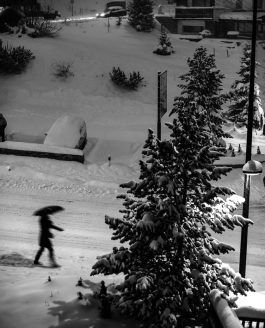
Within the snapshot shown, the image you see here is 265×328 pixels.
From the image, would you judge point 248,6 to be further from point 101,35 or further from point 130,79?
point 130,79

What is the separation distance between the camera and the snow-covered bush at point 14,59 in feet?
109

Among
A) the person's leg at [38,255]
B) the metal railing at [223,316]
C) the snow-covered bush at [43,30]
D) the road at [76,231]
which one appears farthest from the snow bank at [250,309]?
the snow-covered bush at [43,30]

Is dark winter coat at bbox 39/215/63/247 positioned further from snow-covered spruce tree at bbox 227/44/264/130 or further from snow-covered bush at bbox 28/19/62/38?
snow-covered bush at bbox 28/19/62/38

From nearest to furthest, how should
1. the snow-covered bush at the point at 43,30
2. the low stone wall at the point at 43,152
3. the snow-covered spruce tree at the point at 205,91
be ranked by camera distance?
the low stone wall at the point at 43,152
the snow-covered spruce tree at the point at 205,91
the snow-covered bush at the point at 43,30

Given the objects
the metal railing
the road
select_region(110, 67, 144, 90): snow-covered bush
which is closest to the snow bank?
the metal railing

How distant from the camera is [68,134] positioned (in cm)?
2203

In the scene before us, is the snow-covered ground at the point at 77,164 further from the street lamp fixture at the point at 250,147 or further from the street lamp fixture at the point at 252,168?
the street lamp fixture at the point at 252,168

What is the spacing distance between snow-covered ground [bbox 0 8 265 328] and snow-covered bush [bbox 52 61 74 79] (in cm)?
39

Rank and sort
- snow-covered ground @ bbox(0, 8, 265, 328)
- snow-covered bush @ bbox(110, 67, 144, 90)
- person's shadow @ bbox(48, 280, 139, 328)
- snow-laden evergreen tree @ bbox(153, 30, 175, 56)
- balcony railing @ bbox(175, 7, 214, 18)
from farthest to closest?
balcony railing @ bbox(175, 7, 214, 18), snow-laden evergreen tree @ bbox(153, 30, 175, 56), snow-covered bush @ bbox(110, 67, 144, 90), snow-covered ground @ bbox(0, 8, 265, 328), person's shadow @ bbox(48, 280, 139, 328)

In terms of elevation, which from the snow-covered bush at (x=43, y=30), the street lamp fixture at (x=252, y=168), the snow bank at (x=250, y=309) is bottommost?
the snow bank at (x=250, y=309)

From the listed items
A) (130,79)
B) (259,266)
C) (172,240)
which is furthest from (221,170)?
(130,79)

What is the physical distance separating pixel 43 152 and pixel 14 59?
15.2m

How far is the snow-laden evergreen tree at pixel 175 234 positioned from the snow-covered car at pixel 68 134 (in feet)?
46.1

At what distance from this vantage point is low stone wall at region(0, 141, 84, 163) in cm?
2078
